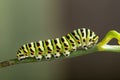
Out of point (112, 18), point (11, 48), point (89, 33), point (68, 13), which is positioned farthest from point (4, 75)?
point (89, 33)

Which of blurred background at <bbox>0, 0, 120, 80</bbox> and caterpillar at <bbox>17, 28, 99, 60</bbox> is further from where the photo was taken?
blurred background at <bbox>0, 0, 120, 80</bbox>

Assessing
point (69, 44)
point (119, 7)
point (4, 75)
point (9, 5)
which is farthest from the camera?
point (119, 7)

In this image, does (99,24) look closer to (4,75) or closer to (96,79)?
(96,79)

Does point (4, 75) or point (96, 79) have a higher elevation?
point (4, 75)

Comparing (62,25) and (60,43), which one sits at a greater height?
(62,25)

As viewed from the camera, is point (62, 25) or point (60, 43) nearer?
point (60, 43)

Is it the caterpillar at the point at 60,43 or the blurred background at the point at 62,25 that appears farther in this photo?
the blurred background at the point at 62,25

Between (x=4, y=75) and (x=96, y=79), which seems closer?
(x=4, y=75)

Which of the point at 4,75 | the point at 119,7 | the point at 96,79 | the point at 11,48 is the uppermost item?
the point at 119,7
